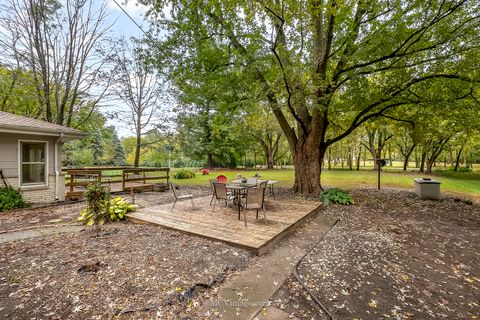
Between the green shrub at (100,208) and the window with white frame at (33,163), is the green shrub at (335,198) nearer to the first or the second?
the green shrub at (100,208)

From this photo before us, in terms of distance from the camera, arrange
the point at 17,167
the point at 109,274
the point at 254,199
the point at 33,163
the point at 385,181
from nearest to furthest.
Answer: the point at 109,274
the point at 254,199
the point at 17,167
the point at 33,163
the point at 385,181

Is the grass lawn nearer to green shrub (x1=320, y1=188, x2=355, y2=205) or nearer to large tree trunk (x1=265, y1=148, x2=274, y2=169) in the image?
green shrub (x1=320, y1=188, x2=355, y2=205)

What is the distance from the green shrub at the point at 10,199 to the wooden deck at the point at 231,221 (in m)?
3.97

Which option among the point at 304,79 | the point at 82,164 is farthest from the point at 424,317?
the point at 82,164

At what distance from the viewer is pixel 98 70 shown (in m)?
11.2

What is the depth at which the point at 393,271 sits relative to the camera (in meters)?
3.38

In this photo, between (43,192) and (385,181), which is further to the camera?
(385,181)

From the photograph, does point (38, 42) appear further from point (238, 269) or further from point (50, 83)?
point (238, 269)

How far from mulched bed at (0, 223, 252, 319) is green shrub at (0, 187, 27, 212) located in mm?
3725

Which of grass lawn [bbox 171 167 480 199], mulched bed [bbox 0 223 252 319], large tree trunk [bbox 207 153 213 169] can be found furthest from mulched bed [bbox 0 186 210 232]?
large tree trunk [bbox 207 153 213 169]

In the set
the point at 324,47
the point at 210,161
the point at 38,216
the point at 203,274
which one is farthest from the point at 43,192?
the point at 210,161

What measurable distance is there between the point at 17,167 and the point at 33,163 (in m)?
0.46

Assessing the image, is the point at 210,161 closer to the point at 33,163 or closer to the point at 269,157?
the point at 269,157

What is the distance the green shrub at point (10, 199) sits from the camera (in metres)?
6.42
